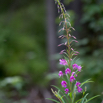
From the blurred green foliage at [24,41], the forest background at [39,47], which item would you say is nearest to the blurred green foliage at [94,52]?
the forest background at [39,47]

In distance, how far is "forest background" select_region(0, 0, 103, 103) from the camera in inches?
139

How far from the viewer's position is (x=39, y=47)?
780cm

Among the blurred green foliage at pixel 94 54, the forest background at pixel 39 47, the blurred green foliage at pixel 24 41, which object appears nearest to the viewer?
the blurred green foliage at pixel 94 54

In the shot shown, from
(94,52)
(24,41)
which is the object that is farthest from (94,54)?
(24,41)

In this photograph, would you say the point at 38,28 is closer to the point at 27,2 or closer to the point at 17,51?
the point at 27,2

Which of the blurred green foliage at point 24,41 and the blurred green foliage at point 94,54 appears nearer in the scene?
the blurred green foliage at point 94,54

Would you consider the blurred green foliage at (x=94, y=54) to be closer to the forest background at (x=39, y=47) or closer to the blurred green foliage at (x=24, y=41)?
the forest background at (x=39, y=47)

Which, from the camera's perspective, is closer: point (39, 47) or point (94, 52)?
point (94, 52)

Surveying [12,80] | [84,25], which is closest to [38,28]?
[84,25]

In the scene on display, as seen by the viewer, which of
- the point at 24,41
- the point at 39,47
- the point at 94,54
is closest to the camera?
the point at 94,54

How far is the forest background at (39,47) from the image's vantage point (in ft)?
11.6

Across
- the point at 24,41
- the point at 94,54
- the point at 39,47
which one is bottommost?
the point at 94,54

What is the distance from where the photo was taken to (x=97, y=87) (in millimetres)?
3572

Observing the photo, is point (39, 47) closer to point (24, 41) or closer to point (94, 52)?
point (24, 41)
